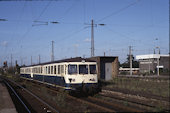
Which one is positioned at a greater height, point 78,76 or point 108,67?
point 108,67

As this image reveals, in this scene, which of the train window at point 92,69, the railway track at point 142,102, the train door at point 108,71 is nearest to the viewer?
the railway track at point 142,102

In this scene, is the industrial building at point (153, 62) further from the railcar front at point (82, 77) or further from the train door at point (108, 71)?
the railcar front at point (82, 77)

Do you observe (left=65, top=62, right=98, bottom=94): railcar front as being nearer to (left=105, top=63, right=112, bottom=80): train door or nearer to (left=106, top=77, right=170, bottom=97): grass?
(left=106, top=77, right=170, bottom=97): grass

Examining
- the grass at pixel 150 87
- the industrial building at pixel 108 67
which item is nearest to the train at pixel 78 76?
the grass at pixel 150 87

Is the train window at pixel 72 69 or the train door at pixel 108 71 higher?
the train window at pixel 72 69

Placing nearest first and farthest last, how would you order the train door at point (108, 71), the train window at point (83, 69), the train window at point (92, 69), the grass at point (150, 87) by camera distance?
the train window at point (83, 69) < the train window at point (92, 69) < the grass at point (150, 87) < the train door at point (108, 71)

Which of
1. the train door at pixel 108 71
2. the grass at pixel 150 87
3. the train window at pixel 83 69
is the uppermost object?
the train window at pixel 83 69

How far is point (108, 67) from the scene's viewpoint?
29.3 meters

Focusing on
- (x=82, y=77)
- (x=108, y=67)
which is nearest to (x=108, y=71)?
(x=108, y=67)

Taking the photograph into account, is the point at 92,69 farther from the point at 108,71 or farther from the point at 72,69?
the point at 108,71

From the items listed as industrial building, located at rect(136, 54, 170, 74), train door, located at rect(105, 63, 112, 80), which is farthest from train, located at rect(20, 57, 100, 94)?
industrial building, located at rect(136, 54, 170, 74)

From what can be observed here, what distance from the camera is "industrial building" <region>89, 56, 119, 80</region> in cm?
2865

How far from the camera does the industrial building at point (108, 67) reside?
28.6 metres

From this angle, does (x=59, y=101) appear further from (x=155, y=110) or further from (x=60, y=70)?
(x=155, y=110)
